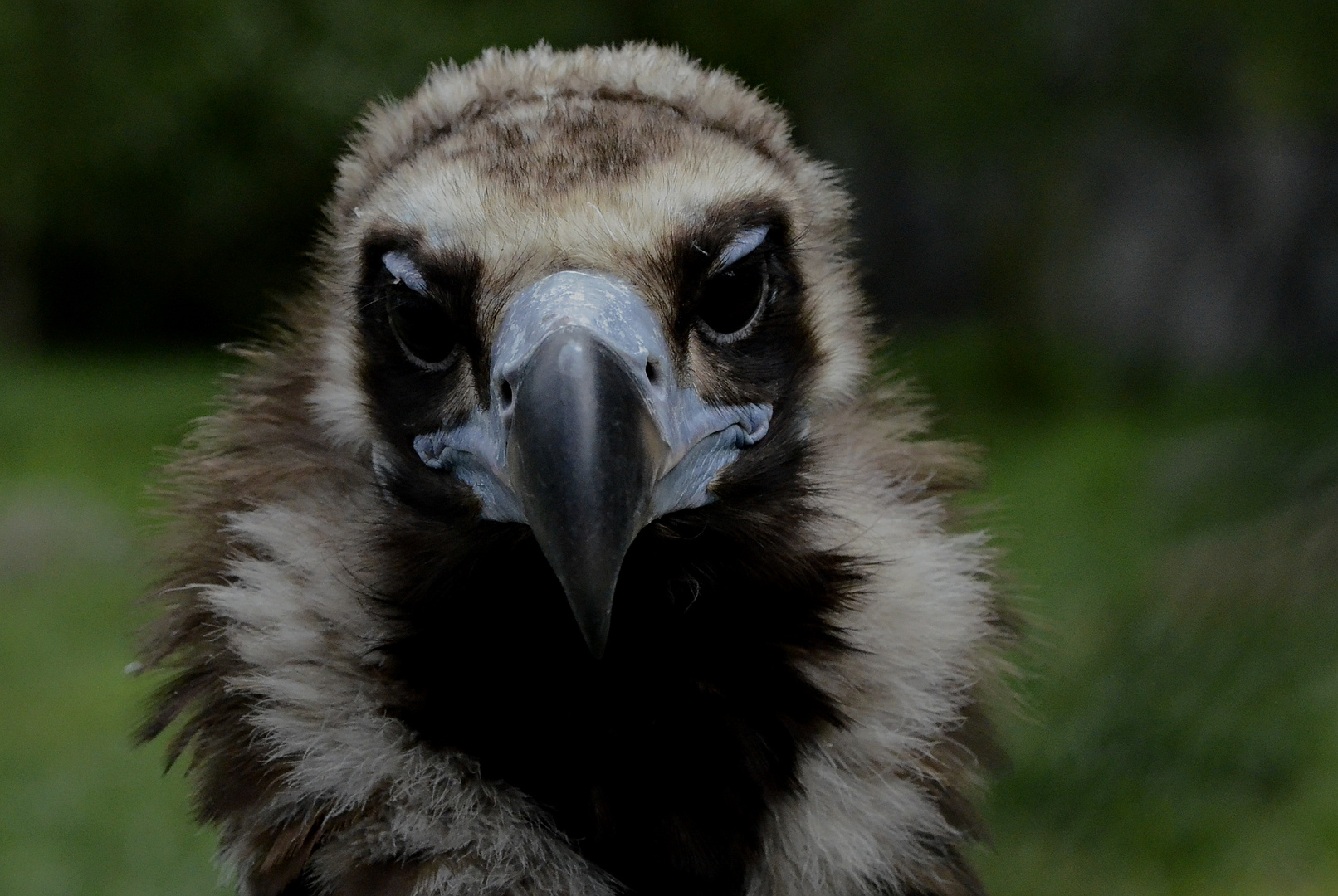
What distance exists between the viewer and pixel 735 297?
2.02 meters

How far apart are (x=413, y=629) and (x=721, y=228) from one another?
2.07 ft

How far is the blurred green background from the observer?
4.88 ft

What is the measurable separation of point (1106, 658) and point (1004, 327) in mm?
11109

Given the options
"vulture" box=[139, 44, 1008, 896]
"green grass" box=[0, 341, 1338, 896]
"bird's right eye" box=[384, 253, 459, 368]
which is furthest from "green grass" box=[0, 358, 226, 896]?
"bird's right eye" box=[384, 253, 459, 368]

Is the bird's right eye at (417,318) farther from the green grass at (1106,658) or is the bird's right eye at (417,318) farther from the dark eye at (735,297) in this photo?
the green grass at (1106,658)

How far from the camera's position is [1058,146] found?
296 cm

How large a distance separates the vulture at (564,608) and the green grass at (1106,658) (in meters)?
0.23

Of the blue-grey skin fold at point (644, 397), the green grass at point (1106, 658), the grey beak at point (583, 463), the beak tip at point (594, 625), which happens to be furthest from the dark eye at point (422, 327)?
the green grass at point (1106, 658)

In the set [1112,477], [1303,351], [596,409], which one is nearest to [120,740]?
[1112,477]

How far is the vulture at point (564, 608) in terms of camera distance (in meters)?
1.90

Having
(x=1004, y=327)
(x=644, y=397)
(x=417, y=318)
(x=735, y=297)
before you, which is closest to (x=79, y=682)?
(x=417, y=318)

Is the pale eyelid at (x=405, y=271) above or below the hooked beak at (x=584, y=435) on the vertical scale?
above

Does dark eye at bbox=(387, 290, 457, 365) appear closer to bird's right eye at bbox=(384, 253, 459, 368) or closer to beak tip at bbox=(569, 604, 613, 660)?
bird's right eye at bbox=(384, 253, 459, 368)

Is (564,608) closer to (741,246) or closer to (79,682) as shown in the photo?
(741,246)
